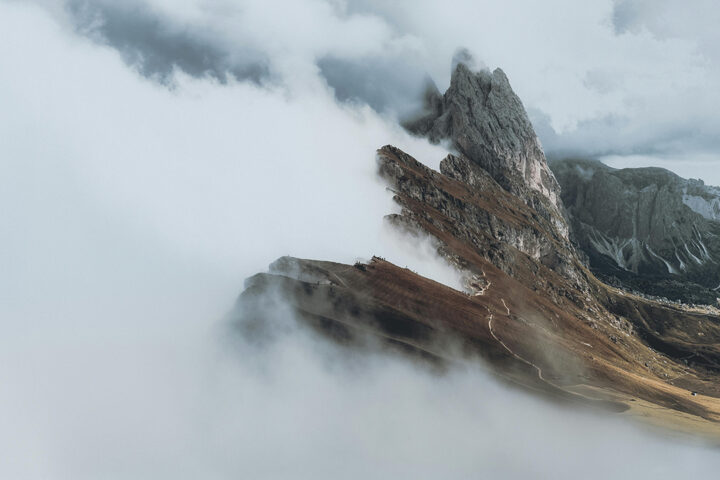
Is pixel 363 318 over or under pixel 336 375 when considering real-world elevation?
over

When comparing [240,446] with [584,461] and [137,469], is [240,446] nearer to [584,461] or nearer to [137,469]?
[137,469]

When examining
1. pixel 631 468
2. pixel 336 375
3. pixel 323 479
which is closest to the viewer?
pixel 631 468

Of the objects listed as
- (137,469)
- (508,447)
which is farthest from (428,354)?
(137,469)

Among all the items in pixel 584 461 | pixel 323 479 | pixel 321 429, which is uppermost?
pixel 584 461

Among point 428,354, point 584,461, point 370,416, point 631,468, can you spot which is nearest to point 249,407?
point 370,416

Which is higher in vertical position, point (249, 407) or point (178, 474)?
point (249, 407)

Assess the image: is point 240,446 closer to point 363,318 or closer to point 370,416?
point 370,416

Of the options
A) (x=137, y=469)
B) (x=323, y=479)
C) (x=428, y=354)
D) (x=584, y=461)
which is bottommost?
(x=137, y=469)

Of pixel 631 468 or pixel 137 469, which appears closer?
pixel 631 468

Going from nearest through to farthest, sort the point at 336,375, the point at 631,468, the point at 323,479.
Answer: the point at 631,468, the point at 323,479, the point at 336,375
